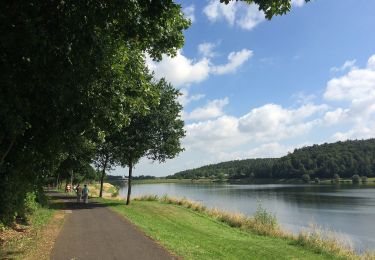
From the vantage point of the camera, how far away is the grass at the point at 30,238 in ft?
36.1

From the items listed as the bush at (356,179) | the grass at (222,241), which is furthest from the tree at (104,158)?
the bush at (356,179)

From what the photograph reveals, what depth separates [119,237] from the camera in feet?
46.7

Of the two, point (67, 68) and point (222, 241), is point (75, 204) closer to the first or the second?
point (222, 241)

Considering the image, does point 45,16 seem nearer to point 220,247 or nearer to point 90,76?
point 90,76

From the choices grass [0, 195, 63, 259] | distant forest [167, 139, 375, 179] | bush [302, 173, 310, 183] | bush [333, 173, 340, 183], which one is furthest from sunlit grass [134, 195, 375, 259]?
distant forest [167, 139, 375, 179]

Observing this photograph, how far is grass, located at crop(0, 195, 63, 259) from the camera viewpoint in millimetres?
10992

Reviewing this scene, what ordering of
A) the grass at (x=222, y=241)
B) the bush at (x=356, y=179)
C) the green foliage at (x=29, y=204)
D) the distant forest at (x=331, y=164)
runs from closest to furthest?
the grass at (x=222, y=241) < the green foliage at (x=29, y=204) < the bush at (x=356, y=179) < the distant forest at (x=331, y=164)

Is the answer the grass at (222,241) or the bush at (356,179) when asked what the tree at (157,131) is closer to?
the grass at (222,241)

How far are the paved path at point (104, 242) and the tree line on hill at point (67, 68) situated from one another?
85.3 inches

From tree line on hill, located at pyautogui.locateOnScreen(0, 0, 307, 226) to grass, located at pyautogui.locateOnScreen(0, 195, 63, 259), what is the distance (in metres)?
0.83

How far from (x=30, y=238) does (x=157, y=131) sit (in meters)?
18.9

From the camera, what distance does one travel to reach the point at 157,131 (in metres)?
31.7

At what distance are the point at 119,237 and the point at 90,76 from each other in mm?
6713

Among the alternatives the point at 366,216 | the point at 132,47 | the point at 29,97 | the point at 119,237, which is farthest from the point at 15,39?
the point at 366,216
